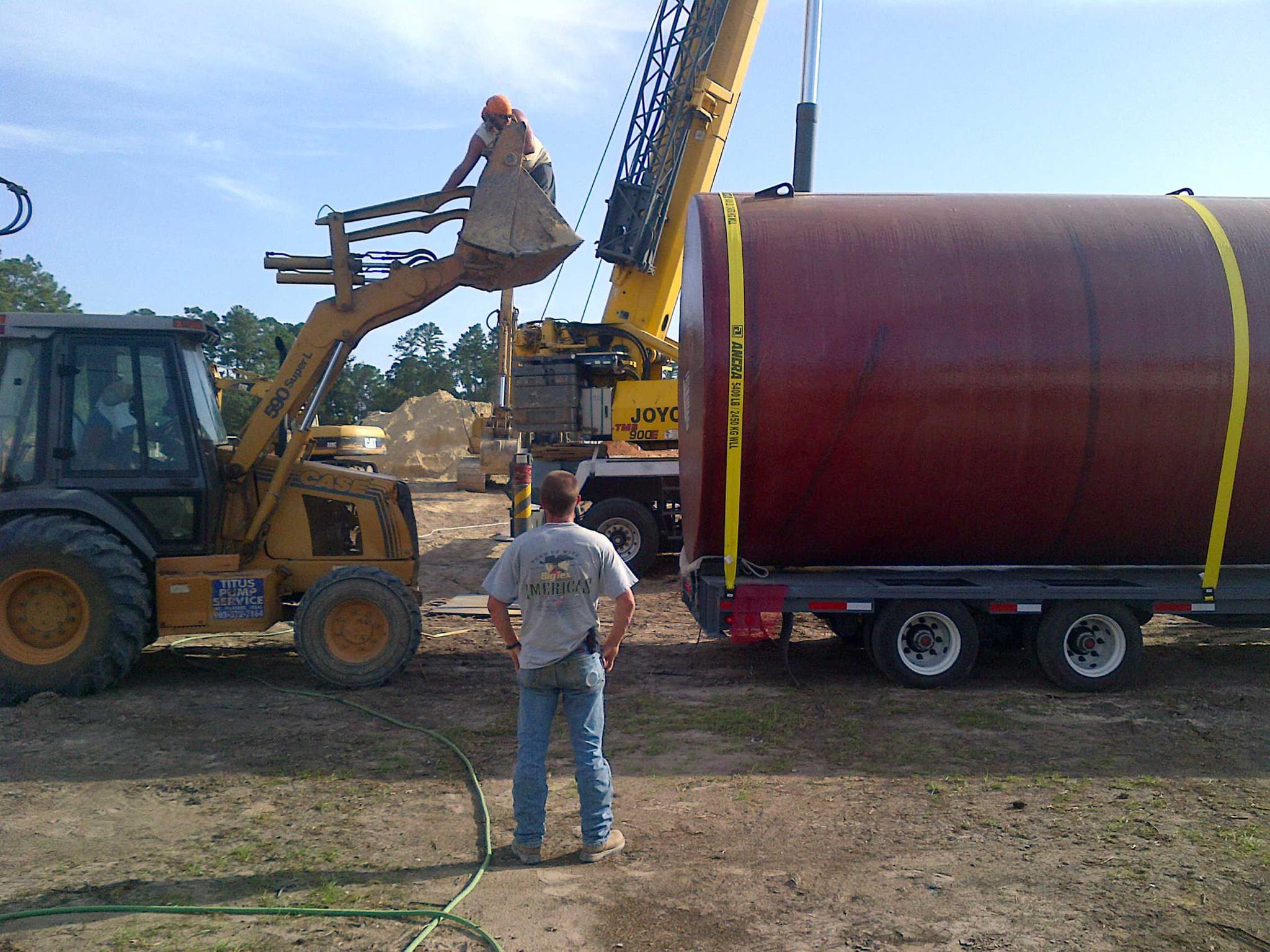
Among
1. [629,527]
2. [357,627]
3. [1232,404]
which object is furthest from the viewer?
[629,527]

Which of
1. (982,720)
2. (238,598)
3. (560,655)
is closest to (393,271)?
(238,598)

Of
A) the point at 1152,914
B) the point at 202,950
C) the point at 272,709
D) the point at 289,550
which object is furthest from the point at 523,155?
the point at 1152,914

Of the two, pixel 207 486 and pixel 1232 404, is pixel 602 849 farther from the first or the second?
pixel 1232 404

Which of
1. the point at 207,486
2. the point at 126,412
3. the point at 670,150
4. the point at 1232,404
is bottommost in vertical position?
the point at 207,486

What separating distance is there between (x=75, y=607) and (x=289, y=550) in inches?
61.2

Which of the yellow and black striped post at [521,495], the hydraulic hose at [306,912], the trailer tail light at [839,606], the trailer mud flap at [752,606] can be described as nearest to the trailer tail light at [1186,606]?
the trailer tail light at [839,606]

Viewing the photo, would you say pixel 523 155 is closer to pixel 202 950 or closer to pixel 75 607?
pixel 75 607

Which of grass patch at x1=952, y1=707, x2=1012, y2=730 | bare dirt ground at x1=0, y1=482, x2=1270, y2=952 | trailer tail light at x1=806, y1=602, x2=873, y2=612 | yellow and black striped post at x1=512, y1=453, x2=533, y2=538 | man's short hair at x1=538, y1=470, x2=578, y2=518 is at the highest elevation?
man's short hair at x1=538, y1=470, x2=578, y2=518

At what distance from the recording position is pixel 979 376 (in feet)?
23.1

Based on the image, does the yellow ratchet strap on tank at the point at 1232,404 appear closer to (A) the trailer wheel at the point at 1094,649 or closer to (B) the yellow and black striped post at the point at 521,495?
(A) the trailer wheel at the point at 1094,649

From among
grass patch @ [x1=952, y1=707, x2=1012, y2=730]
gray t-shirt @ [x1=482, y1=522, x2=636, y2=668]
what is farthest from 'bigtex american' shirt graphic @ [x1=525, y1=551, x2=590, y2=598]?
grass patch @ [x1=952, y1=707, x2=1012, y2=730]

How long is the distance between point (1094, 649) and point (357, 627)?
223 inches

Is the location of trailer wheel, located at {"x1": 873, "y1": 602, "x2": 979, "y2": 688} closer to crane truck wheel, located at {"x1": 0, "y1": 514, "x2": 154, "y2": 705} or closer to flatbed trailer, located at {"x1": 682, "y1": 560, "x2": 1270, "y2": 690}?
flatbed trailer, located at {"x1": 682, "y1": 560, "x2": 1270, "y2": 690}

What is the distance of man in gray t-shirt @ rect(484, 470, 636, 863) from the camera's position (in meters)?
4.42
